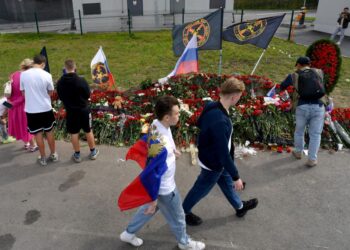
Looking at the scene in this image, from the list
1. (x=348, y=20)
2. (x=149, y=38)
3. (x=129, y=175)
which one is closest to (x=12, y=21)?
(x=149, y=38)

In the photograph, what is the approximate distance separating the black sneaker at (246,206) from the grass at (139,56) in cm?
461

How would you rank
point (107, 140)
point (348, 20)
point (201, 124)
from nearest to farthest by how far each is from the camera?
point (201, 124)
point (107, 140)
point (348, 20)

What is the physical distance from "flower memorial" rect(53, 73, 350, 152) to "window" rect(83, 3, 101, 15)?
14471 mm

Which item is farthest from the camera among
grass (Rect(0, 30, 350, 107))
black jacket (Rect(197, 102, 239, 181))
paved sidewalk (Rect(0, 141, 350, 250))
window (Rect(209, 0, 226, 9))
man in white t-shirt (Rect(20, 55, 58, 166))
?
window (Rect(209, 0, 226, 9))

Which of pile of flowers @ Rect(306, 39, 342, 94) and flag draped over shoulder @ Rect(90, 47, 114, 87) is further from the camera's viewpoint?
flag draped over shoulder @ Rect(90, 47, 114, 87)

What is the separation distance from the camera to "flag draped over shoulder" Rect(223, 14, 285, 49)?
262 inches

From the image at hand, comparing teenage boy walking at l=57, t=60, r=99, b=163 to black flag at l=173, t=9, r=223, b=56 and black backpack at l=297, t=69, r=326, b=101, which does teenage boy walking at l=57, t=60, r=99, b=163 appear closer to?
black flag at l=173, t=9, r=223, b=56

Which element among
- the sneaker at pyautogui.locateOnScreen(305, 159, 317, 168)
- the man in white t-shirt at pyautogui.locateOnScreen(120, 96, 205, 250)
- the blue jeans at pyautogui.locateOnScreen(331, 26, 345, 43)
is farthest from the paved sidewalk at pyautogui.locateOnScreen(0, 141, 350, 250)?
the blue jeans at pyautogui.locateOnScreen(331, 26, 345, 43)

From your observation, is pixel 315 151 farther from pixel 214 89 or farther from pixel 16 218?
pixel 16 218

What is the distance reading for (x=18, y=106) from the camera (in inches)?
199

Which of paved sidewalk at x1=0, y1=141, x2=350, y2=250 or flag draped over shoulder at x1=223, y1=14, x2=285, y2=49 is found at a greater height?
flag draped over shoulder at x1=223, y1=14, x2=285, y2=49

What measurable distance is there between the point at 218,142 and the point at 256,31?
4594mm

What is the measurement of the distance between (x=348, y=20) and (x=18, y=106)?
15.7 meters

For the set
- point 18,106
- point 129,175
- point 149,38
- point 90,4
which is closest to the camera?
point 129,175
